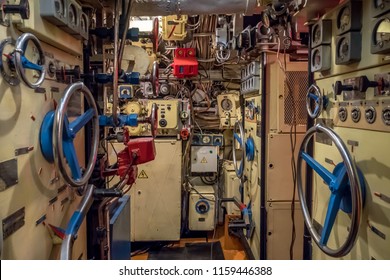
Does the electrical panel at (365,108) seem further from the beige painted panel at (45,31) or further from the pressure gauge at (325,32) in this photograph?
the beige painted panel at (45,31)

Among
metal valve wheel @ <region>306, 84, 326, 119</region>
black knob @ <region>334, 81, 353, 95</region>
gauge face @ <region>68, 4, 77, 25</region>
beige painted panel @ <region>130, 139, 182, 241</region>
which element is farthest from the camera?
beige painted panel @ <region>130, 139, 182, 241</region>

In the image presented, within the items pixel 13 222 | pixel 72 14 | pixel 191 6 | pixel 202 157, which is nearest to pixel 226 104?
pixel 202 157

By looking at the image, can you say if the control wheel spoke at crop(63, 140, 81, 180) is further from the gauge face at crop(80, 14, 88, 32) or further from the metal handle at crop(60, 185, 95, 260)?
the gauge face at crop(80, 14, 88, 32)

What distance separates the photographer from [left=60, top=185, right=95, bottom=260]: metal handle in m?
1.20

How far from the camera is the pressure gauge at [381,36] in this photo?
1.00 metres

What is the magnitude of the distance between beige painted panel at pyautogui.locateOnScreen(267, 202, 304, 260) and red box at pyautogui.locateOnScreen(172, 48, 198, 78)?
1.90m

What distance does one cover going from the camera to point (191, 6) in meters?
2.01

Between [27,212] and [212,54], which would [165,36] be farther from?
[27,212]

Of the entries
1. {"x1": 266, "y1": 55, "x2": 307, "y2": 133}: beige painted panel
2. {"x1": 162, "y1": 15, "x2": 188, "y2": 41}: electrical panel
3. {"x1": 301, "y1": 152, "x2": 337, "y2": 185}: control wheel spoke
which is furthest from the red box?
{"x1": 301, "y1": 152, "x2": 337, "y2": 185}: control wheel spoke

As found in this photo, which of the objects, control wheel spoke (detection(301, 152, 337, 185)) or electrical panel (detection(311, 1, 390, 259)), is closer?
electrical panel (detection(311, 1, 390, 259))

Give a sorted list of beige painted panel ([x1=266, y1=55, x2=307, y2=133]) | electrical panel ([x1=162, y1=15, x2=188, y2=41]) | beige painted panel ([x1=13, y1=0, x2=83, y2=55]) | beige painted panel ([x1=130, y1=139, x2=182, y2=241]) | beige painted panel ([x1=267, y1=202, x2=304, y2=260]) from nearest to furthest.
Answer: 1. beige painted panel ([x1=13, y1=0, x2=83, y2=55])
2. beige painted panel ([x1=266, y1=55, x2=307, y2=133])
3. beige painted panel ([x1=267, y1=202, x2=304, y2=260])
4. electrical panel ([x1=162, y1=15, x2=188, y2=41])
5. beige painted panel ([x1=130, y1=139, x2=182, y2=241])

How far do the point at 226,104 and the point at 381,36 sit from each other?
9.70 ft

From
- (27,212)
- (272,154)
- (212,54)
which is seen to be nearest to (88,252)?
(27,212)

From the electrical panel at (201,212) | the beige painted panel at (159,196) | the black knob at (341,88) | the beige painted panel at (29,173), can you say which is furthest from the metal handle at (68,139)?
the electrical panel at (201,212)
